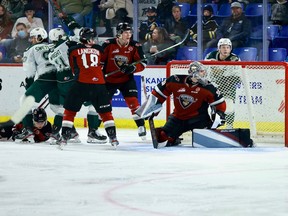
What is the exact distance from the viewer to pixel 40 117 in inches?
405

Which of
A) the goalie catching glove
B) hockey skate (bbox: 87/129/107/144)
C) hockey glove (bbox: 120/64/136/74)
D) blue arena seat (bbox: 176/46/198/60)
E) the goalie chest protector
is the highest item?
hockey glove (bbox: 120/64/136/74)

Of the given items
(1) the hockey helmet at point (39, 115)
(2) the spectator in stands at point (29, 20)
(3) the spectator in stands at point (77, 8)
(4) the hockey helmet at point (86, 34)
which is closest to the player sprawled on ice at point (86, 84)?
(4) the hockey helmet at point (86, 34)

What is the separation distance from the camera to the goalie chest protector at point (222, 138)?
9648 millimetres

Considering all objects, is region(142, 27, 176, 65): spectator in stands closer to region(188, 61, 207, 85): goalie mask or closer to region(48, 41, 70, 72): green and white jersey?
region(48, 41, 70, 72): green and white jersey

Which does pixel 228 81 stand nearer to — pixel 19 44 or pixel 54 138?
pixel 54 138

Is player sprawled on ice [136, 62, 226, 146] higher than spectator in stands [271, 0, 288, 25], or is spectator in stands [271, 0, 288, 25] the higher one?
spectator in stands [271, 0, 288, 25]

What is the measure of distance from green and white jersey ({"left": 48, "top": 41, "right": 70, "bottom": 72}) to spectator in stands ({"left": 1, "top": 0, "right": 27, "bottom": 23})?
3.04m

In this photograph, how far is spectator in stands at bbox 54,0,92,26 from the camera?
13.1m

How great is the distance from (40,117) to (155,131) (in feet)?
4.07

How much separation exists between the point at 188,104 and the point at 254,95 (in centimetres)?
114

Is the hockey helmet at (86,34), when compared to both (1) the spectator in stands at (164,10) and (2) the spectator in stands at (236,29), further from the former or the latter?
(1) the spectator in stands at (164,10)

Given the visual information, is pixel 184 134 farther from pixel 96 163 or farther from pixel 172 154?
pixel 96 163

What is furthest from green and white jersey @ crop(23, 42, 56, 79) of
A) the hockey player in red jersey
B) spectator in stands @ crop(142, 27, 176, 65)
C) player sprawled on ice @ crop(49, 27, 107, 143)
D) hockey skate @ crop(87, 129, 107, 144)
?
spectator in stands @ crop(142, 27, 176, 65)

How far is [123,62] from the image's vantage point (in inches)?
412
